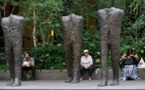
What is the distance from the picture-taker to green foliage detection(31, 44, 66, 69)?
15.5 m

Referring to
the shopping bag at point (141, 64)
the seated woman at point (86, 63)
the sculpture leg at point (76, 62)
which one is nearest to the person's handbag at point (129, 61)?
the shopping bag at point (141, 64)

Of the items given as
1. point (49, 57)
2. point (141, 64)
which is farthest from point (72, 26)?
point (141, 64)

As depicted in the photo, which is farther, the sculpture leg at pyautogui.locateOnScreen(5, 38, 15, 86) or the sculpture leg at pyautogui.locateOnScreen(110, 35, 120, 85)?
the sculpture leg at pyautogui.locateOnScreen(5, 38, 15, 86)

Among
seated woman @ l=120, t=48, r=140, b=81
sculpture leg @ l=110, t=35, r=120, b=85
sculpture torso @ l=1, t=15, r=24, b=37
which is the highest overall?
sculpture torso @ l=1, t=15, r=24, b=37

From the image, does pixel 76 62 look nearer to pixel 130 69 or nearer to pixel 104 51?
pixel 104 51

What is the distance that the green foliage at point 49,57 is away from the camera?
15453 millimetres

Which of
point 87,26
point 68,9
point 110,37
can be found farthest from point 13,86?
point 87,26

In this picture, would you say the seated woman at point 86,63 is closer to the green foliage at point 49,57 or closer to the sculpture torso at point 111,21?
the green foliage at point 49,57

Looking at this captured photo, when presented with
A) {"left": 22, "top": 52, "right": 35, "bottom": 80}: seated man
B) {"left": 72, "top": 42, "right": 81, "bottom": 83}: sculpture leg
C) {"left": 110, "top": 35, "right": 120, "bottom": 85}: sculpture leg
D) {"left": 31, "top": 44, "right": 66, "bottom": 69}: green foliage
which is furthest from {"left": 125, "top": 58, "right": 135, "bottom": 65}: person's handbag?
{"left": 22, "top": 52, "right": 35, "bottom": 80}: seated man

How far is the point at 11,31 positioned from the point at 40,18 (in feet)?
13.8

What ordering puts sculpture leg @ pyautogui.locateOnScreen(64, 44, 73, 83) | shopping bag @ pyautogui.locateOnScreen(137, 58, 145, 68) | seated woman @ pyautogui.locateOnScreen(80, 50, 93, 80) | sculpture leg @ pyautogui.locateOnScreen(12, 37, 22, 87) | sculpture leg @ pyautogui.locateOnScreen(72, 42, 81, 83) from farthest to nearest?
1. shopping bag @ pyautogui.locateOnScreen(137, 58, 145, 68)
2. seated woman @ pyautogui.locateOnScreen(80, 50, 93, 80)
3. sculpture leg @ pyautogui.locateOnScreen(64, 44, 73, 83)
4. sculpture leg @ pyautogui.locateOnScreen(72, 42, 81, 83)
5. sculpture leg @ pyautogui.locateOnScreen(12, 37, 22, 87)

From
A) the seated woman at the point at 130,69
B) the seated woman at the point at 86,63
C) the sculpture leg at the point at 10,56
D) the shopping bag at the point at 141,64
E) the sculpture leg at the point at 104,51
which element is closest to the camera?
the sculpture leg at the point at 104,51

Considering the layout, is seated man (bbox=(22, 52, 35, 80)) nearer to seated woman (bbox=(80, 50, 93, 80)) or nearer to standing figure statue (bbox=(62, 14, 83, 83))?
seated woman (bbox=(80, 50, 93, 80))

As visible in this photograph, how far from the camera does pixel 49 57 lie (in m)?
15.5
